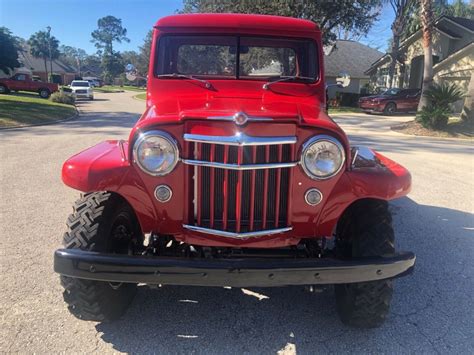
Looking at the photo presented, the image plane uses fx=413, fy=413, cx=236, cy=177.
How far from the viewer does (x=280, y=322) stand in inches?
116

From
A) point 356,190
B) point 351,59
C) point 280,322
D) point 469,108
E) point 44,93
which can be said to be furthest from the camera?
point 351,59

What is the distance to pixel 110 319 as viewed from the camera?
9.18 feet

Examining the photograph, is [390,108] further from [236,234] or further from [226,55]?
[236,234]

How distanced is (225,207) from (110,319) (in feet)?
3.76

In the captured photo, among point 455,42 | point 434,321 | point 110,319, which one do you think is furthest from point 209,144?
point 455,42

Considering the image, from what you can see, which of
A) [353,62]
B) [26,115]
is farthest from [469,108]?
[353,62]

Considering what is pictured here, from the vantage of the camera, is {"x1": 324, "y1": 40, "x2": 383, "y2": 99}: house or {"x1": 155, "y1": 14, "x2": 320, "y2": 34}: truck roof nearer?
{"x1": 155, "y1": 14, "x2": 320, "y2": 34}: truck roof

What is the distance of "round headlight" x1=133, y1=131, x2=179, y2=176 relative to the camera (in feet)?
8.02

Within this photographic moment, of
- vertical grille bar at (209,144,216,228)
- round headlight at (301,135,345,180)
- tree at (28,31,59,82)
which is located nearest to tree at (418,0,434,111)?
round headlight at (301,135,345,180)

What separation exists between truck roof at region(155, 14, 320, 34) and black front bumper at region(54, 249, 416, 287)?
2.21 m

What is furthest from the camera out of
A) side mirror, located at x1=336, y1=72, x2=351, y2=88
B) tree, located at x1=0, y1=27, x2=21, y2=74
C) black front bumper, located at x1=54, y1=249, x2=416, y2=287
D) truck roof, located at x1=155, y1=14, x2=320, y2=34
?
tree, located at x1=0, y1=27, x2=21, y2=74

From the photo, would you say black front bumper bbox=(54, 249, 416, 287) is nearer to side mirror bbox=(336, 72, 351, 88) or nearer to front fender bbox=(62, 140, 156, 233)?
front fender bbox=(62, 140, 156, 233)

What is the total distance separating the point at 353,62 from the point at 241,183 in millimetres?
38778

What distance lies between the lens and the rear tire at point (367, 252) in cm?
267
